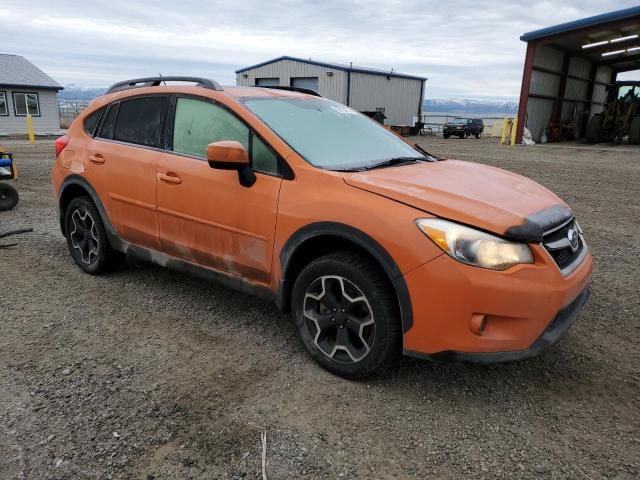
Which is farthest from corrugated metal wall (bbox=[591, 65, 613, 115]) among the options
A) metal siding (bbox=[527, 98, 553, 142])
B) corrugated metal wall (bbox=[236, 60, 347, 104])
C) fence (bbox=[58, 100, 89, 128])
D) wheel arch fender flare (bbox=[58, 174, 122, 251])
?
fence (bbox=[58, 100, 89, 128])

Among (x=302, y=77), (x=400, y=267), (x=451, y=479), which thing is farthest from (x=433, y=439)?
(x=302, y=77)

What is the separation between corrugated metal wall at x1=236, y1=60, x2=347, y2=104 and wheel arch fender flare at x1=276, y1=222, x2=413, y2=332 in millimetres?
28152

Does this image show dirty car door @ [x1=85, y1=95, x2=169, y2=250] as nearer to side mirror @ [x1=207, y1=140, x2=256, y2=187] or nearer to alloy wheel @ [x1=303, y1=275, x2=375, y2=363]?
side mirror @ [x1=207, y1=140, x2=256, y2=187]

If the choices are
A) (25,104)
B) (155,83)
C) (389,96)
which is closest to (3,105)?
(25,104)

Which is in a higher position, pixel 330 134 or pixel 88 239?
pixel 330 134

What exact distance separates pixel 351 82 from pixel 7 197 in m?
26.4

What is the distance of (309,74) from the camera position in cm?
3206

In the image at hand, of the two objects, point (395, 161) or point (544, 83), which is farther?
point (544, 83)

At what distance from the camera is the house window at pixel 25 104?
28.4m

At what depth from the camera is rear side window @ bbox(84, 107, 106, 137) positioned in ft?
14.6

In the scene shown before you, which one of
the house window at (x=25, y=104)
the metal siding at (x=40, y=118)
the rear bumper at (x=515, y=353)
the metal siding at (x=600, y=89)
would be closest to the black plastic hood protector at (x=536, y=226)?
the rear bumper at (x=515, y=353)

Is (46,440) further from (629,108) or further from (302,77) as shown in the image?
(302,77)

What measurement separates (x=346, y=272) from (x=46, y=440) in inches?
68.0

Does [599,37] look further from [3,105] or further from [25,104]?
[3,105]
